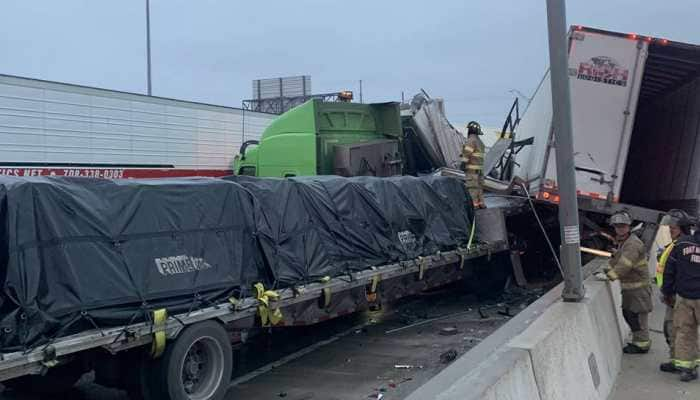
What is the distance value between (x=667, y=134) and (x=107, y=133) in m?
10.3

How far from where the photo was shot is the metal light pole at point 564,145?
643 centimetres

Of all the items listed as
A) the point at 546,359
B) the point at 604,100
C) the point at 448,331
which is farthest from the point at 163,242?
the point at 604,100

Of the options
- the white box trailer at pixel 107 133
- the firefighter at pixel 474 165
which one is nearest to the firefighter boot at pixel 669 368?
the firefighter at pixel 474 165

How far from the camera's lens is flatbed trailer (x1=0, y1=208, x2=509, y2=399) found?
176 inches

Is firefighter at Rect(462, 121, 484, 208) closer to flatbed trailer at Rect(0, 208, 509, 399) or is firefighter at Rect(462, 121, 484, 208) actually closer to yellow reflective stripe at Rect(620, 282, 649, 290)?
flatbed trailer at Rect(0, 208, 509, 399)

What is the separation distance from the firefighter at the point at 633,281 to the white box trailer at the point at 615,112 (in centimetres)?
244

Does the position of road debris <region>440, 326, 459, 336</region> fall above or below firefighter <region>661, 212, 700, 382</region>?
below

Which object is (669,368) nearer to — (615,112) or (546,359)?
(546,359)

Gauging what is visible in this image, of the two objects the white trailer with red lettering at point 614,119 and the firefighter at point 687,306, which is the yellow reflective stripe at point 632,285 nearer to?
the firefighter at point 687,306

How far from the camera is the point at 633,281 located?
292 inches

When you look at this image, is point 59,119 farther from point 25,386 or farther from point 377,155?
point 25,386

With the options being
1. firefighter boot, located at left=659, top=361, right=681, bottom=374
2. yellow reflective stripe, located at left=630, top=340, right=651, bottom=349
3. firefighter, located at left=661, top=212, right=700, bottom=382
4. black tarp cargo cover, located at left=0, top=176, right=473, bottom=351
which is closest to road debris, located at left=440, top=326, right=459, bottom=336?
black tarp cargo cover, located at left=0, top=176, right=473, bottom=351

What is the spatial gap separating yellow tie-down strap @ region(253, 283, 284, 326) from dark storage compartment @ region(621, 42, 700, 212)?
21.0ft

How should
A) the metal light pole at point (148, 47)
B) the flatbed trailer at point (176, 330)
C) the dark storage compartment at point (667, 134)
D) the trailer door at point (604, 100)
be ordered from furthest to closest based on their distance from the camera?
1. the metal light pole at point (148, 47)
2. the dark storage compartment at point (667, 134)
3. the trailer door at point (604, 100)
4. the flatbed trailer at point (176, 330)
